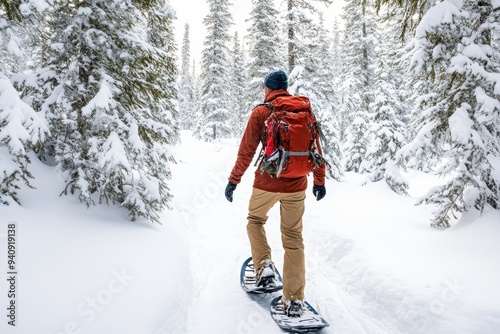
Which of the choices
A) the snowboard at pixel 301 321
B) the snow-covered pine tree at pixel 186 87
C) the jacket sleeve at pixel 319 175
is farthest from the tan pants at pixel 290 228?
the snow-covered pine tree at pixel 186 87

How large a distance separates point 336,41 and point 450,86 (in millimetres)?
56981

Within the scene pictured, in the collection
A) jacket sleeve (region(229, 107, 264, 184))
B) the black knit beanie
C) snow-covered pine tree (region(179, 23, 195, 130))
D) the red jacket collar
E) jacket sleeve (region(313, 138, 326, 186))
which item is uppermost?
the black knit beanie

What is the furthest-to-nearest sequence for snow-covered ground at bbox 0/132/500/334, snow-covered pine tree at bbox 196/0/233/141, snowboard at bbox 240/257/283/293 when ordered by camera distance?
1. snow-covered pine tree at bbox 196/0/233/141
2. snowboard at bbox 240/257/283/293
3. snow-covered ground at bbox 0/132/500/334

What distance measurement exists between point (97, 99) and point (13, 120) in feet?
4.75

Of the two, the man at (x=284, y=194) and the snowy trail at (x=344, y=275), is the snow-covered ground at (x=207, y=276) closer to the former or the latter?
the snowy trail at (x=344, y=275)

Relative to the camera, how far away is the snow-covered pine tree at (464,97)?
5465 millimetres

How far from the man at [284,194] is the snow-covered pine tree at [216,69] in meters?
30.6

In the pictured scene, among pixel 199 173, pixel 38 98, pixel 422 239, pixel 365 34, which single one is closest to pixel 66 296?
pixel 38 98

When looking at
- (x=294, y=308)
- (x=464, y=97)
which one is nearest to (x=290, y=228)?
(x=294, y=308)

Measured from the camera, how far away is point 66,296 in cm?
337

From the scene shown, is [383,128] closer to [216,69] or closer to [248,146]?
[248,146]

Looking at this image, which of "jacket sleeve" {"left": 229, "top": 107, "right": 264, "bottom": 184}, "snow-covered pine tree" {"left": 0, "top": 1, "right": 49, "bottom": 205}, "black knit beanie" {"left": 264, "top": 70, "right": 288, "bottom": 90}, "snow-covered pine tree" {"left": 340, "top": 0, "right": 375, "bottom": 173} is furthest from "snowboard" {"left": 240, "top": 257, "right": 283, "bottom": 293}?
"snow-covered pine tree" {"left": 340, "top": 0, "right": 375, "bottom": 173}

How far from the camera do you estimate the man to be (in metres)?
4.07

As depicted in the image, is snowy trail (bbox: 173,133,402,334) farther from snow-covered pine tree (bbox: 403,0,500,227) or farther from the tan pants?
snow-covered pine tree (bbox: 403,0,500,227)
